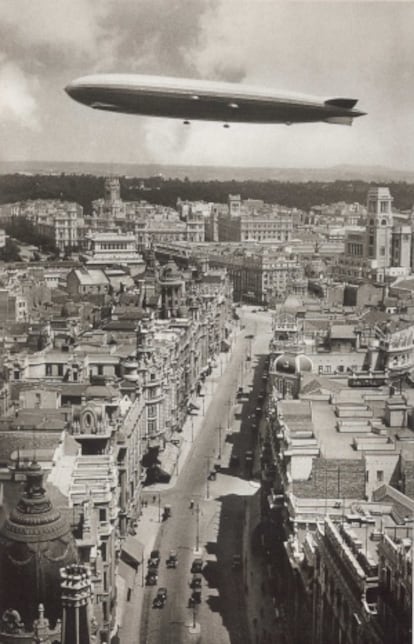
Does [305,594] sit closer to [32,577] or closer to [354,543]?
[354,543]

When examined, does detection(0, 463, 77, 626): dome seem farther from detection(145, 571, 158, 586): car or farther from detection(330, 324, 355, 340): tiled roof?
detection(330, 324, 355, 340): tiled roof

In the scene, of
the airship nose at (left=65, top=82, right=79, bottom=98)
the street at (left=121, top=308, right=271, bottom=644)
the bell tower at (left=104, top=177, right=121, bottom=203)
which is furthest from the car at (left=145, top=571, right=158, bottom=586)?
the airship nose at (left=65, top=82, right=79, bottom=98)

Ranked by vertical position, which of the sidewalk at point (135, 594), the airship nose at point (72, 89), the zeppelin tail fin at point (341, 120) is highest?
the airship nose at point (72, 89)

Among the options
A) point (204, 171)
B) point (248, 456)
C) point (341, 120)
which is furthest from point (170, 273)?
point (341, 120)

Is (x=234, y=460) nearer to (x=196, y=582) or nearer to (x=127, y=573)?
(x=127, y=573)

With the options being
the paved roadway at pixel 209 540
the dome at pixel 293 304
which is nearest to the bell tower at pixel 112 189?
the paved roadway at pixel 209 540

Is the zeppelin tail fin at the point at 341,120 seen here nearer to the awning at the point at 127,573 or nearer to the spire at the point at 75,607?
the spire at the point at 75,607

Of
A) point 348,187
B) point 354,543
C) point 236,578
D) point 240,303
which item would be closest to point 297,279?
point 240,303
